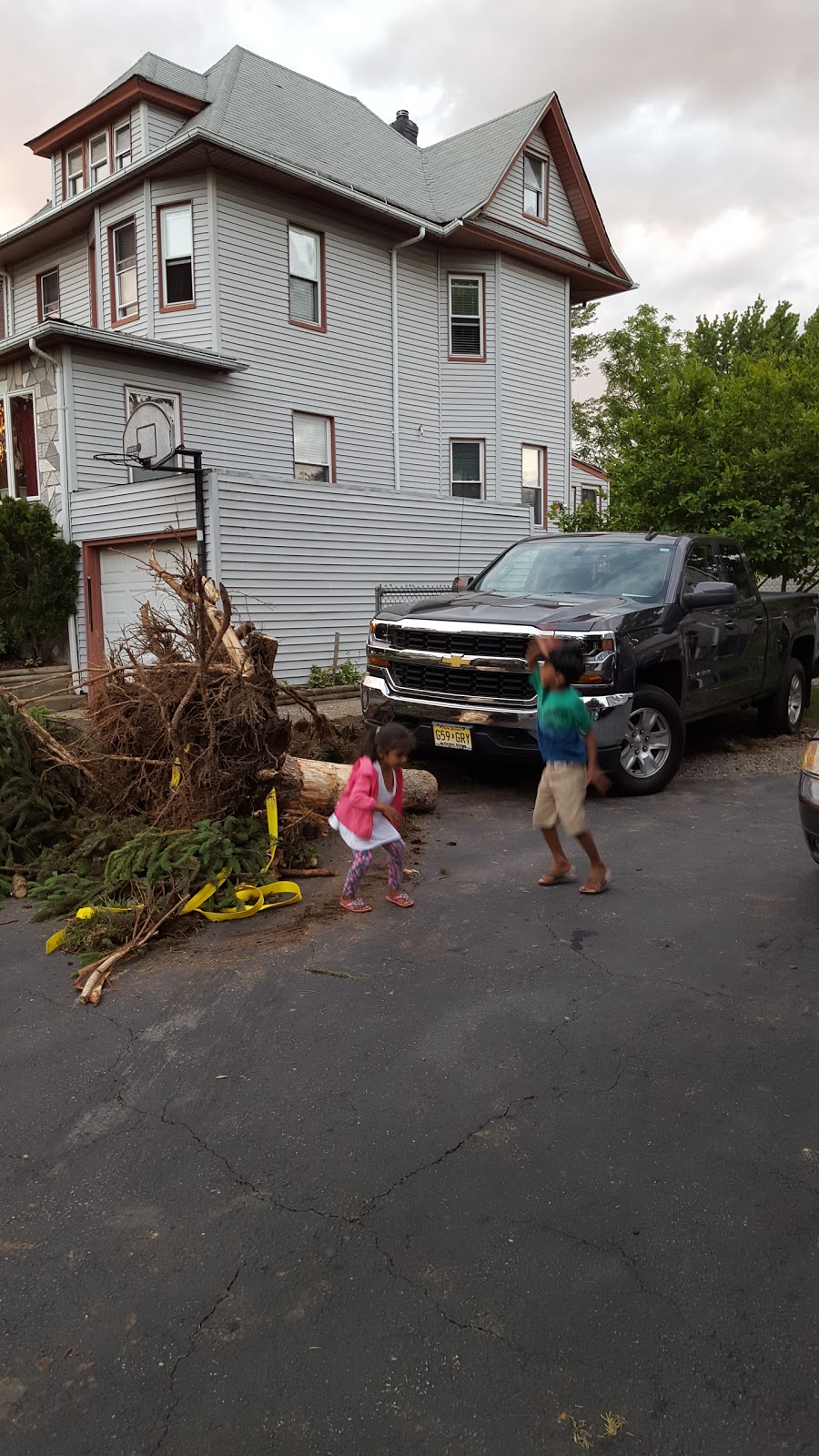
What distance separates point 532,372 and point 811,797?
18.4m

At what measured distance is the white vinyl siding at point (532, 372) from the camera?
20750 millimetres

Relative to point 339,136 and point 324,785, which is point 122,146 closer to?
point 339,136

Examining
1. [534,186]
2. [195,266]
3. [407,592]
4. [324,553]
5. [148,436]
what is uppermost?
[534,186]

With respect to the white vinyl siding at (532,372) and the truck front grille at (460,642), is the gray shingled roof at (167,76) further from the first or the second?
the truck front grille at (460,642)

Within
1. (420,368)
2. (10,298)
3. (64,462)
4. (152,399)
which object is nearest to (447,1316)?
(64,462)

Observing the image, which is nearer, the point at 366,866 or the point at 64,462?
the point at 366,866

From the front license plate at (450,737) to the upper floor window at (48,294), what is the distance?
1543cm

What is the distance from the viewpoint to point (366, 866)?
210 inches

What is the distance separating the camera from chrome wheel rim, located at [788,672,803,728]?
10616mm

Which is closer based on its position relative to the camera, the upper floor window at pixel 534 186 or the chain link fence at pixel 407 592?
the chain link fence at pixel 407 592

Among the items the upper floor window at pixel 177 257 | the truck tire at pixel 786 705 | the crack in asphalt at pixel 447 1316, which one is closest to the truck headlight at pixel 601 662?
the truck tire at pixel 786 705

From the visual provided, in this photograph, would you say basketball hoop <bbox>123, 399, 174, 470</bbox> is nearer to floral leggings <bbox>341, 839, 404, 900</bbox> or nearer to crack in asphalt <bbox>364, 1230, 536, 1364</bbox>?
floral leggings <bbox>341, 839, 404, 900</bbox>

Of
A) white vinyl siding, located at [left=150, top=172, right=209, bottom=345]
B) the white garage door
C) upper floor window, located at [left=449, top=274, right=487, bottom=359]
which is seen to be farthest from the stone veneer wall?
upper floor window, located at [left=449, top=274, right=487, bottom=359]

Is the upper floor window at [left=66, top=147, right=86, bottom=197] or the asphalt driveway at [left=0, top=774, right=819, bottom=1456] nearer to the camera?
the asphalt driveway at [left=0, top=774, right=819, bottom=1456]
